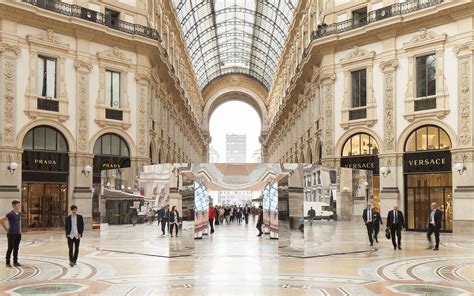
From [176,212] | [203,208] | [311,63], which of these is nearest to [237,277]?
[176,212]

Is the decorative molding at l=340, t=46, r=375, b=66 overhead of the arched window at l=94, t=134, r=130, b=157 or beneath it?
overhead

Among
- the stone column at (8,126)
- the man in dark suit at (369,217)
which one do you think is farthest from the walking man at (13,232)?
the stone column at (8,126)

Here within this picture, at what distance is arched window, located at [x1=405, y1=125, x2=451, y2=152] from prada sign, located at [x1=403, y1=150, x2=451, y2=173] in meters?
0.28

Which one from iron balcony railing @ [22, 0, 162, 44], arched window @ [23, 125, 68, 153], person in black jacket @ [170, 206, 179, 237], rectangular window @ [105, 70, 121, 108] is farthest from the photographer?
rectangular window @ [105, 70, 121, 108]

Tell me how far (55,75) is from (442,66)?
65.3 ft

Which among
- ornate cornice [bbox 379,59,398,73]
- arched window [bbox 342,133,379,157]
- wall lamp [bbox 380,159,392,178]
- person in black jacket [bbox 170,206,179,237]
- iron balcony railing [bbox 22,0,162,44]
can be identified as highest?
iron balcony railing [bbox 22,0,162,44]

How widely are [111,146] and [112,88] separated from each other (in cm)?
329

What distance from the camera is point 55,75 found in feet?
104

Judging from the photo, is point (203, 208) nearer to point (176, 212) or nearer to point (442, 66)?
point (176, 212)

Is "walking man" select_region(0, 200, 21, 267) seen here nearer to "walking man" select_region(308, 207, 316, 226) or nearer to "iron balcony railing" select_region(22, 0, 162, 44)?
"walking man" select_region(308, 207, 316, 226)

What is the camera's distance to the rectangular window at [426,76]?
3081cm

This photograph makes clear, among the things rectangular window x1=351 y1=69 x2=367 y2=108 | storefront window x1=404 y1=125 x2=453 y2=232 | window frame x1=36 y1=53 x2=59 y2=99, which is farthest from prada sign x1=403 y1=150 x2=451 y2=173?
window frame x1=36 y1=53 x2=59 y2=99

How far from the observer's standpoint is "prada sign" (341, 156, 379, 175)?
33.3 meters

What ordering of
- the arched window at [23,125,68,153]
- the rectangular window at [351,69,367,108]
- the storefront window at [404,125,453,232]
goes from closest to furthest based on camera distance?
the storefront window at [404,125,453,232] < the arched window at [23,125,68,153] < the rectangular window at [351,69,367,108]
